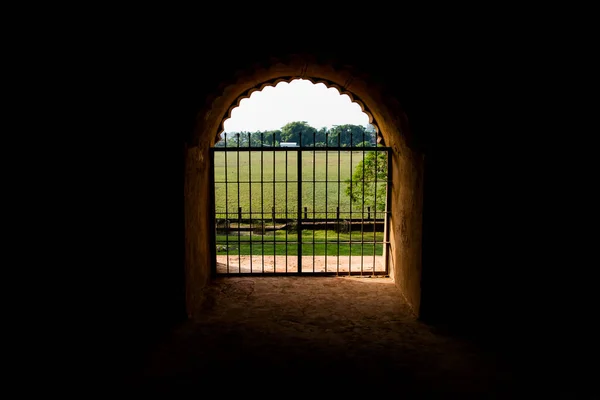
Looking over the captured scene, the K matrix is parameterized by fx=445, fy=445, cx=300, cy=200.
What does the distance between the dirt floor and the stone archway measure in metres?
0.56

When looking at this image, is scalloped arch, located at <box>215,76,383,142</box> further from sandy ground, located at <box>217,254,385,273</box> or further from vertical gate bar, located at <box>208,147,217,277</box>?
sandy ground, located at <box>217,254,385,273</box>

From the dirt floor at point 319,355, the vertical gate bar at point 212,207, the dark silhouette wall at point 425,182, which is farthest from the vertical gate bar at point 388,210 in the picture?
the vertical gate bar at point 212,207

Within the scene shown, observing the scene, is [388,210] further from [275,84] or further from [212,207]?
[212,207]

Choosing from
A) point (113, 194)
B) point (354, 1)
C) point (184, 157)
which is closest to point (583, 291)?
point (354, 1)

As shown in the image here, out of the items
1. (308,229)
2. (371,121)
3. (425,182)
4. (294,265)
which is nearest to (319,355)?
(425,182)

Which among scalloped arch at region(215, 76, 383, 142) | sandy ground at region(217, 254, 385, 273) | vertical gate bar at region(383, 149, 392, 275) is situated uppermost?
scalloped arch at region(215, 76, 383, 142)

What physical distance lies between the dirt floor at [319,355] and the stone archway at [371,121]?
22.2 inches

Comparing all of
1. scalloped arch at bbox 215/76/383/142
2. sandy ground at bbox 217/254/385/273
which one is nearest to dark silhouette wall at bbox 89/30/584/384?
scalloped arch at bbox 215/76/383/142

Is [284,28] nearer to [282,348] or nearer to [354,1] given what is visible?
[354,1]

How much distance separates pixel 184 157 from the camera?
5422 mm

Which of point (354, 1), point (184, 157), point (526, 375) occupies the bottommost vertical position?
point (526, 375)

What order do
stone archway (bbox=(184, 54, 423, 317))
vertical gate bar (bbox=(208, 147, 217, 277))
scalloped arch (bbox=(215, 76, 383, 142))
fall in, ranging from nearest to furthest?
stone archway (bbox=(184, 54, 423, 317))
scalloped arch (bbox=(215, 76, 383, 142))
vertical gate bar (bbox=(208, 147, 217, 277))

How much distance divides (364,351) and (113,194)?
345 centimetres

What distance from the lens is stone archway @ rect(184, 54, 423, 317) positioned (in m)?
5.73
